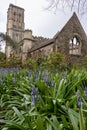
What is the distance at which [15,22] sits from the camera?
6819cm

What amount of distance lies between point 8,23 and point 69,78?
200 ft

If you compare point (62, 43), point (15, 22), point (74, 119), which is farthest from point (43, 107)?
point (15, 22)

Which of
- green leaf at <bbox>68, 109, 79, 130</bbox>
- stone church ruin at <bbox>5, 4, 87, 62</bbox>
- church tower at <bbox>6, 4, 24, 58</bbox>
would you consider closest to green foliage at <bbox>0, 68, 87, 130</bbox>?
green leaf at <bbox>68, 109, 79, 130</bbox>

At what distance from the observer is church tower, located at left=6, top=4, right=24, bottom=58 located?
64938mm

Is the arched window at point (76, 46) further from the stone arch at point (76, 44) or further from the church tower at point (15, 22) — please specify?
the church tower at point (15, 22)

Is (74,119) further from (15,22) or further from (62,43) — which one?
(15,22)

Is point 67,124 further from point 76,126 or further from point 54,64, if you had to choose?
point 54,64

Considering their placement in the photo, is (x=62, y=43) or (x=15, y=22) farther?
(x=15, y=22)

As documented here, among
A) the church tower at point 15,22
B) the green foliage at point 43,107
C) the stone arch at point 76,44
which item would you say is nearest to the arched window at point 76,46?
the stone arch at point 76,44

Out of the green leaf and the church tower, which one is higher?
the church tower

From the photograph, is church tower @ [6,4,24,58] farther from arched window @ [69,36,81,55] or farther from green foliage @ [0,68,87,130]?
green foliage @ [0,68,87,130]

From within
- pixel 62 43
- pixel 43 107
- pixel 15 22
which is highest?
pixel 15 22

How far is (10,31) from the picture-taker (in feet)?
214

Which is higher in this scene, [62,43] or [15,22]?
[15,22]
